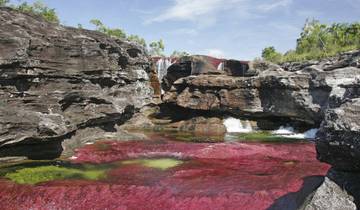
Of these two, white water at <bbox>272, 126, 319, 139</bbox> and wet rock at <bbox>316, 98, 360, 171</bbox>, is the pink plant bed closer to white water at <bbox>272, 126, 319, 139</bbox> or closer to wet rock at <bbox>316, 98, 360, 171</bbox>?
wet rock at <bbox>316, 98, 360, 171</bbox>

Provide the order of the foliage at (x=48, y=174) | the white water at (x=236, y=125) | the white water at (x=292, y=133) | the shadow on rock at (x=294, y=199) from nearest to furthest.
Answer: the shadow on rock at (x=294, y=199)
the foliage at (x=48, y=174)
the white water at (x=292, y=133)
the white water at (x=236, y=125)

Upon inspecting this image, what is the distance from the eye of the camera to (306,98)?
→ 144 feet

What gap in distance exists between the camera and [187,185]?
65.1ft

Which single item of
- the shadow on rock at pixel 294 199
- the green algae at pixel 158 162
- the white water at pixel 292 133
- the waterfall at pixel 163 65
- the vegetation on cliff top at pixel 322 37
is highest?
the vegetation on cliff top at pixel 322 37

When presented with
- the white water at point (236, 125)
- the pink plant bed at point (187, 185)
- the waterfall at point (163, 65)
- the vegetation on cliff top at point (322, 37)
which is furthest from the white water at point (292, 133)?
the vegetation on cliff top at point (322, 37)

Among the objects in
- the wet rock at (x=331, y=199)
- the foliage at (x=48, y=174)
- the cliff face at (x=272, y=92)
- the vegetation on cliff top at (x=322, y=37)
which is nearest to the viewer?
the wet rock at (x=331, y=199)

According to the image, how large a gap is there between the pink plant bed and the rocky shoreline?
3146mm

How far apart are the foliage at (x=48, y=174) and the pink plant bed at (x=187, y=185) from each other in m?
0.76

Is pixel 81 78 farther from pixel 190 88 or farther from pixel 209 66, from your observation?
pixel 209 66

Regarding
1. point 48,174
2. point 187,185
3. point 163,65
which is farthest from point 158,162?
point 163,65

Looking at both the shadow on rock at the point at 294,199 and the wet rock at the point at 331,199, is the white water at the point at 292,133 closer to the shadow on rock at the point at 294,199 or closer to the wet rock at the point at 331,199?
the shadow on rock at the point at 294,199

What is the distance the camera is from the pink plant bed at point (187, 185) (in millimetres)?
16839

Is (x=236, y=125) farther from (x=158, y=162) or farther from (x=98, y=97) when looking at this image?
(x=158, y=162)

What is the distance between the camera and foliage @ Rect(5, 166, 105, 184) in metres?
20.2
